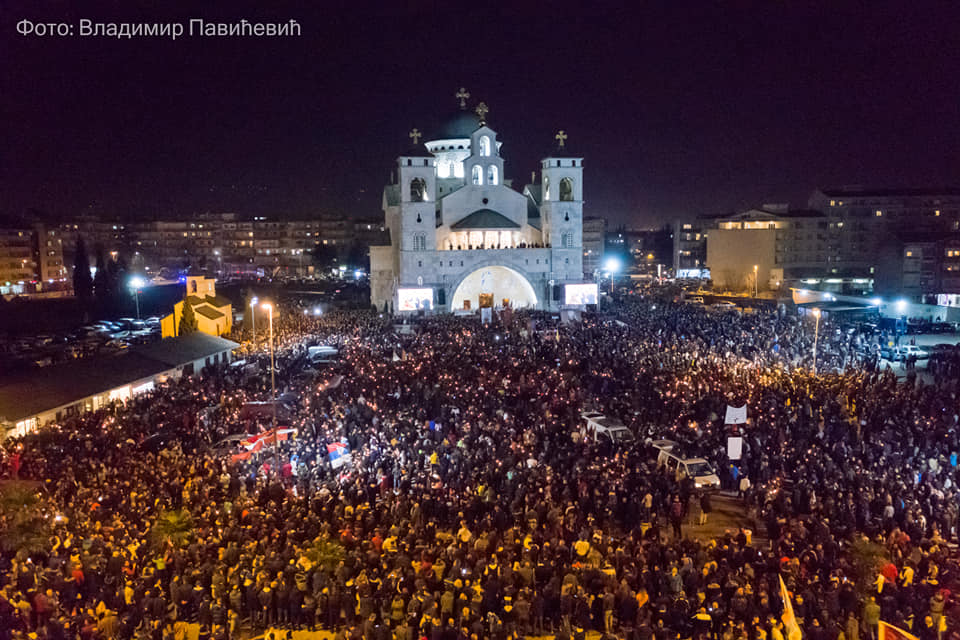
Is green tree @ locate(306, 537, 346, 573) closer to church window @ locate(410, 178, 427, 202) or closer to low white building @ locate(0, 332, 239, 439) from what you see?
low white building @ locate(0, 332, 239, 439)

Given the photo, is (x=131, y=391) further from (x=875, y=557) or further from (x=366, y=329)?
(x=875, y=557)

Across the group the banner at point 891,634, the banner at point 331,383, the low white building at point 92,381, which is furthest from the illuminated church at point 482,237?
the banner at point 891,634

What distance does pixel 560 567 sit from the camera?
8.56m

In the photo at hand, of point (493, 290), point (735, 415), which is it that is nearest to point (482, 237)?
point (493, 290)

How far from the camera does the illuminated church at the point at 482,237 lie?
3684 centimetres

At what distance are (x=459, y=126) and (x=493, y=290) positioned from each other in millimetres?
11883

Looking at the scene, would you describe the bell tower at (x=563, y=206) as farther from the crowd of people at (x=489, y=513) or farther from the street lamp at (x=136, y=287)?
the street lamp at (x=136, y=287)

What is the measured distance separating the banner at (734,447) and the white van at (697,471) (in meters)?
0.49

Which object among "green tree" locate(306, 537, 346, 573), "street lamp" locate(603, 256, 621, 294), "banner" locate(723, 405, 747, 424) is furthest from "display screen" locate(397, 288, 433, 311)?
"green tree" locate(306, 537, 346, 573)

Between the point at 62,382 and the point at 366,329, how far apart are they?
11230 mm

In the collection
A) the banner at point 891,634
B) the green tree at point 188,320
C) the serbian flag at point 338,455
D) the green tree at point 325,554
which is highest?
the green tree at point 188,320

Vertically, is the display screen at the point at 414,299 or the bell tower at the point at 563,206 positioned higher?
the bell tower at the point at 563,206

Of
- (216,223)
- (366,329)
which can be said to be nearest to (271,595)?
(366,329)

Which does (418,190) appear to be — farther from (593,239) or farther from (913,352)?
(593,239)
